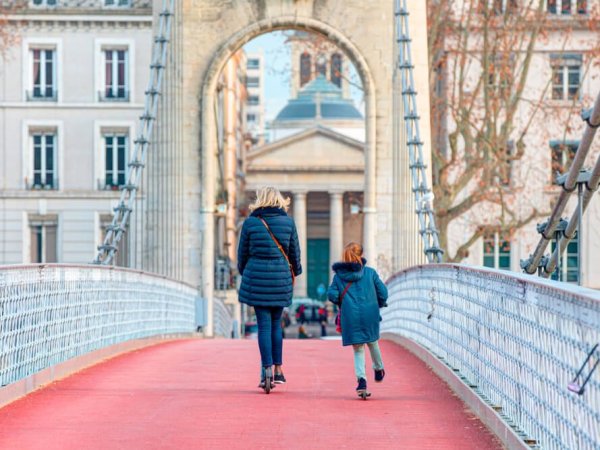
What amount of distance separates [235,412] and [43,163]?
42845mm

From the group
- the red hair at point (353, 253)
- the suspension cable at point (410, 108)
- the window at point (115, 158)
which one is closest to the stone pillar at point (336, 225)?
the window at point (115, 158)

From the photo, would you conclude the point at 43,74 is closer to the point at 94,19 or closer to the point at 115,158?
the point at 94,19

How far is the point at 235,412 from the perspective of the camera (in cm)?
1110

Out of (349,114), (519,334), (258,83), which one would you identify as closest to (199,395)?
(519,334)

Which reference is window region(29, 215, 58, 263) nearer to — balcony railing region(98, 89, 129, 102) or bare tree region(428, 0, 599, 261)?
balcony railing region(98, 89, 129, 102)

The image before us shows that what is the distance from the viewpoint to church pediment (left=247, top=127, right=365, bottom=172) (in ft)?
318

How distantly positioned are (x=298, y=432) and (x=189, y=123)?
1736cm

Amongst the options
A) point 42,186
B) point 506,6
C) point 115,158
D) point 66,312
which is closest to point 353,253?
point 66,312

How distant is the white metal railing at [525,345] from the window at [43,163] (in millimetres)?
39596

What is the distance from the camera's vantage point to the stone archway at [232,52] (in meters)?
27.0

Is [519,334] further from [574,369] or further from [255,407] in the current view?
[255,407]

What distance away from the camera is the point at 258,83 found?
17238cm

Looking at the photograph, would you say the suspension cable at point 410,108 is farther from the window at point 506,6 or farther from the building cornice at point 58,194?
the building cornice at point 58,194

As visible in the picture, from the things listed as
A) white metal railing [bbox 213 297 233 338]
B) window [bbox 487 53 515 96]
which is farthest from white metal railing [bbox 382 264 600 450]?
window [bbox 487 53 515 96]
